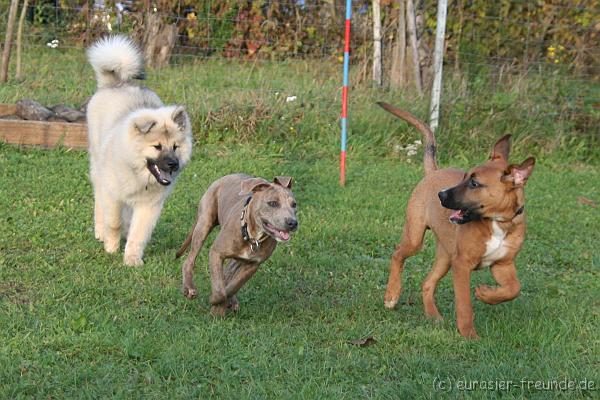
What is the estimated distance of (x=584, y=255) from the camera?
25.0 feet

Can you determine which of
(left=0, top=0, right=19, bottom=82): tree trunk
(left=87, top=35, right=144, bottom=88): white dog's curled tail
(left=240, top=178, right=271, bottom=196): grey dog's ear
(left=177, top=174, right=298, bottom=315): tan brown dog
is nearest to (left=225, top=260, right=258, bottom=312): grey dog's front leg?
(left=177, top=174, right=298, bottom=315): tan brown dog

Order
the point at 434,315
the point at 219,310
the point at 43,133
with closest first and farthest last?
the point at 219,310
the point at 434,315
the point at 43,133

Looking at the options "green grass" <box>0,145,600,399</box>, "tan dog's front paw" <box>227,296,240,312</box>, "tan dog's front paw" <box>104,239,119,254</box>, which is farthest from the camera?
"tan dog's front paw" <box>104,239,119,254</box>

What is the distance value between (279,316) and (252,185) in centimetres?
82

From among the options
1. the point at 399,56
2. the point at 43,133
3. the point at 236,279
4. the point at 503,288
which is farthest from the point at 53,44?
the point at 503,288

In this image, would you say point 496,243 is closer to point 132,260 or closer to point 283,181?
point 283,181

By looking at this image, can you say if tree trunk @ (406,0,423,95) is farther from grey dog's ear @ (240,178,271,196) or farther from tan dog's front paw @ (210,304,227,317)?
tan dog's front paw @ (210,304,227,317)

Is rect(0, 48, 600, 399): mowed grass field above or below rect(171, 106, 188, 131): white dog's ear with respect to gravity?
below

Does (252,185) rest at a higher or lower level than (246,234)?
higher

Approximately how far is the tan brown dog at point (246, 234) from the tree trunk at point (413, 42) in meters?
7.21

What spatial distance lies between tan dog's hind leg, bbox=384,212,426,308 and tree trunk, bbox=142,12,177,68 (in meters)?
7.19

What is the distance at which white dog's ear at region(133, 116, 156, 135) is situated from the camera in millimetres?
6746

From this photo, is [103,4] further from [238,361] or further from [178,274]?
[238,361]

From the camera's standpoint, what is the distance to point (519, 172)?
5176 millimetres
